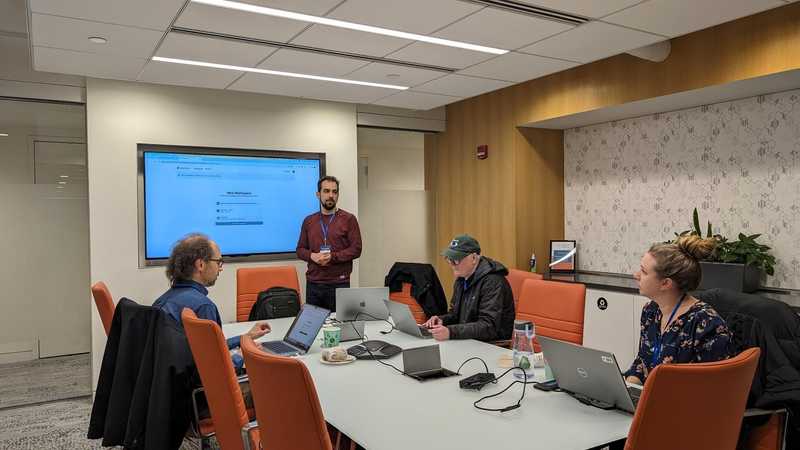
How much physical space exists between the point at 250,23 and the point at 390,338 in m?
2.01

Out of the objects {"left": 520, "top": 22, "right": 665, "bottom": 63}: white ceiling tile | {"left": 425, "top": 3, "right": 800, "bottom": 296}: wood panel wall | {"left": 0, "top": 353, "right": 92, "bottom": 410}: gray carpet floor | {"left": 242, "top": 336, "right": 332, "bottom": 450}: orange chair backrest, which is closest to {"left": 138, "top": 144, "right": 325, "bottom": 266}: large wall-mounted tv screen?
{"left": 0, "top": 353, "right": 92, "bottom": 410}: gray carpet floor

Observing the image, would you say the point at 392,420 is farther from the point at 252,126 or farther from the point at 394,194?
the point at 394,194

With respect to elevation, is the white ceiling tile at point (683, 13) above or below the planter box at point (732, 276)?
above

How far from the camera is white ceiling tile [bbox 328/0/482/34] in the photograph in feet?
10.1

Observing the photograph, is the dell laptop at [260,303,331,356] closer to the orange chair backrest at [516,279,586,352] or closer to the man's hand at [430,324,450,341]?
the man's hand at [430,324,450,341]

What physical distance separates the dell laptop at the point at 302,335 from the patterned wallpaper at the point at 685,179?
3.48 meters

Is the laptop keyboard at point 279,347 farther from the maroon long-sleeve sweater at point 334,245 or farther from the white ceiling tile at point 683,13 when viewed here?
the white ceiling tile at point 683,13

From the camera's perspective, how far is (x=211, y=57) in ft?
13.4

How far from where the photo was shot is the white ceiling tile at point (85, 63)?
13.0 feet

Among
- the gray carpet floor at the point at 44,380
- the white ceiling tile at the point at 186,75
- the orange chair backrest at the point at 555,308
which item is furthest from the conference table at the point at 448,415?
the gray carpet floor at the point at 44,380

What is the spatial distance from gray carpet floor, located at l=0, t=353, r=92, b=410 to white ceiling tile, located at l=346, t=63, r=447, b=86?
357cm

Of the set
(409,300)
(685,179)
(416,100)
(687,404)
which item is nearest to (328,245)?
(409,300)

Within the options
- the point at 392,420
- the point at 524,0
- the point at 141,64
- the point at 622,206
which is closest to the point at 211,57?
the point at 141,64

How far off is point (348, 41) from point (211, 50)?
953 mm
